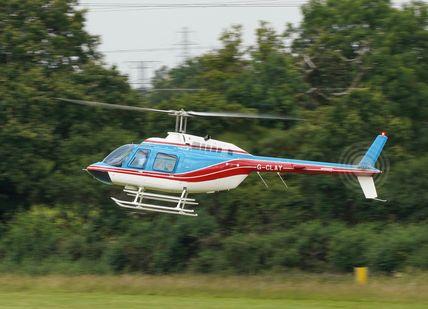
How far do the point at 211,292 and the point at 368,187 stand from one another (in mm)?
5245

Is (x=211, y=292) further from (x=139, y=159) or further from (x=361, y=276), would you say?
(x=361, y=276)

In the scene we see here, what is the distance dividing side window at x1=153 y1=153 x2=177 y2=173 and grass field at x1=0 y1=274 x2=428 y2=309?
3411 millimetres

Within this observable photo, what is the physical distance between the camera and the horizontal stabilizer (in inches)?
974

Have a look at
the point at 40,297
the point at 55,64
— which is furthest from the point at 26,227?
the point at 40,297

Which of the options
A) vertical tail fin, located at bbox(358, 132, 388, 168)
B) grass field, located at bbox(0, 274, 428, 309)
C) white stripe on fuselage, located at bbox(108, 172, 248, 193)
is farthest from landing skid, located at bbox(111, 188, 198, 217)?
vertical tail fin, located at bbox(358, 132, 388, 168)

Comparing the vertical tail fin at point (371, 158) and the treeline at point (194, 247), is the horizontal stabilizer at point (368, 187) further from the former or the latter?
the treeline at point (194, 247)

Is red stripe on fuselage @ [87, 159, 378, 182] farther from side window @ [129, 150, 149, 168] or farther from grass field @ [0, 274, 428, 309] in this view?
grass field @ [0, 274, 428, 309]

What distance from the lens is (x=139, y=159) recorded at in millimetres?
25328

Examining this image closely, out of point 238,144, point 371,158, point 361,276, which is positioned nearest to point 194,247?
point 238,144

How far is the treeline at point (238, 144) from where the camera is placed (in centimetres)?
3108

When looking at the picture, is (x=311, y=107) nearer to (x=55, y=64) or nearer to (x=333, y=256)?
(x=333, y=256)

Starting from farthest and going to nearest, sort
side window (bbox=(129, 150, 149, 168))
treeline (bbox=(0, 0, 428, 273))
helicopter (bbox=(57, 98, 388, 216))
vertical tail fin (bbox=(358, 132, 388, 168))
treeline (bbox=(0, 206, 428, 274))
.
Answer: treeline (bbox=(0, 0, 428, 273)) < treeline (bbox=(0, 206, 428, 274)) < side window (bbox=(129, 150, 149, 168)) < helicopter (bbox=(57, 98, 388, 216)) < vertical tail fin (bbox=(358, 132, 388, 168))

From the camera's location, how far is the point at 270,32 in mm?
36719

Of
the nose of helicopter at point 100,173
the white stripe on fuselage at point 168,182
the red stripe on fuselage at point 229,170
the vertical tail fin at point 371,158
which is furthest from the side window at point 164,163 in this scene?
the vertical tail fin at point 371,158
